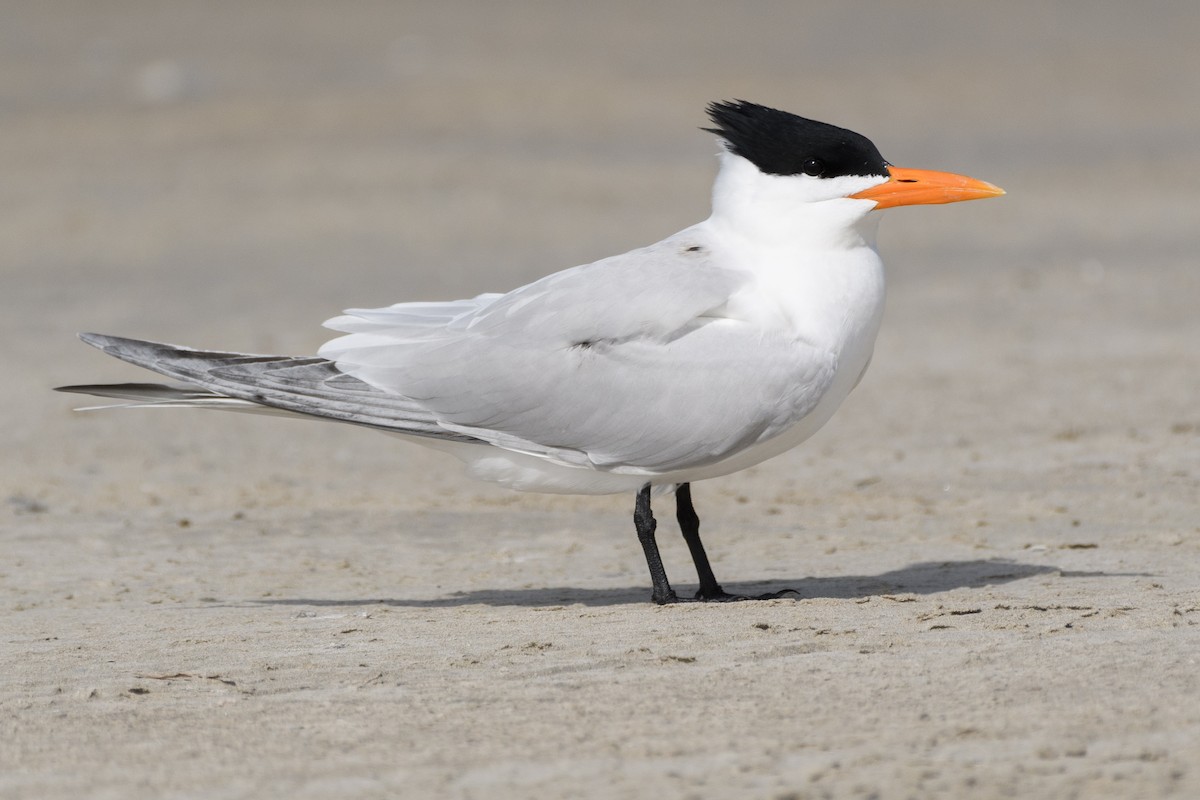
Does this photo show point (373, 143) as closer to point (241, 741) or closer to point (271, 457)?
point (271, 457)

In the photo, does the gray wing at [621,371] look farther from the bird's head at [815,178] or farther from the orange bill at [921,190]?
the orange bill at [921,190]

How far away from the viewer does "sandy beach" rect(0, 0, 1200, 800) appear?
3.69 m

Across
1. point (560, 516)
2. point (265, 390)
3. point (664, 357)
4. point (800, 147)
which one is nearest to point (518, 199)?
point (560, 516)

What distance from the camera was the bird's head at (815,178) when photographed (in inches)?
209

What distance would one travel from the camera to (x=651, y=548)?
5414mm

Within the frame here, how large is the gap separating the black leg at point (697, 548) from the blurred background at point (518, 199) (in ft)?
6.77

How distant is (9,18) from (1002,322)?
2306 cm

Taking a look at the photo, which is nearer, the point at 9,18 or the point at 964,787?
the point at 964,787

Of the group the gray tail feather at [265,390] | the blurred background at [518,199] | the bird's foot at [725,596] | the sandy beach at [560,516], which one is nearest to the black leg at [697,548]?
the bird's foot at [725,596]

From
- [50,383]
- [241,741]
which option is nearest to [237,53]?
[50,383]

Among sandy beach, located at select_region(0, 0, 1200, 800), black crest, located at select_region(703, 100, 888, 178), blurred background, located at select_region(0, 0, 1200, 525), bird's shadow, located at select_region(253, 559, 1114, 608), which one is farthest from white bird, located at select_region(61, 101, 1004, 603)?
blurred background, located at select_region(0, 0, 1200, 525)

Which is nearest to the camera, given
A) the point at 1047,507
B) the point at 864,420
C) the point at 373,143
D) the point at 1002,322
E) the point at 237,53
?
the point at 1047,507

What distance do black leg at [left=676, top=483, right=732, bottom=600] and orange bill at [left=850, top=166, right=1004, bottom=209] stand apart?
3.85 ft

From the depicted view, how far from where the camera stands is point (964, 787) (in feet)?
11.0
